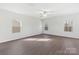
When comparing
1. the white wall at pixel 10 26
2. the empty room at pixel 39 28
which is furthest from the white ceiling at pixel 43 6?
the white wall at pixel 10 26

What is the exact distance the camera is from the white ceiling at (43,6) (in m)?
1.72

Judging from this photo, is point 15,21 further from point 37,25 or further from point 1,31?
point 37,25

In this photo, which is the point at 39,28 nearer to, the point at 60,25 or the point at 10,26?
the point at 60,25

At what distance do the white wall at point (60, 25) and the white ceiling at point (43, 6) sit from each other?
0.36ft

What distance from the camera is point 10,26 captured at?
1835mm

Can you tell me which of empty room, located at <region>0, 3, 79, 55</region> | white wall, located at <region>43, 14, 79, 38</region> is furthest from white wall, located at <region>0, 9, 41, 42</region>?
white wall, located at <region>43, 14, 79, 38</region>

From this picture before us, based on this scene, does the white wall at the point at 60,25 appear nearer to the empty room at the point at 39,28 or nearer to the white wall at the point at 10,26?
the empty room at the point at 39,28

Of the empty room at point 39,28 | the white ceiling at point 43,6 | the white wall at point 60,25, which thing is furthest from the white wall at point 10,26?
the white wall at point 60,25

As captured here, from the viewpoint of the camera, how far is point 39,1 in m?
1.72

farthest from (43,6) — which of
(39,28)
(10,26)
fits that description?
(10,26)

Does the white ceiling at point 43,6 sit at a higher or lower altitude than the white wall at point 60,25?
higher

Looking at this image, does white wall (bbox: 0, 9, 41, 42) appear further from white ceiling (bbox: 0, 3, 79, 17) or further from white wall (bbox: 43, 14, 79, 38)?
white wall (bbox: 43, 14, 79, 38)
